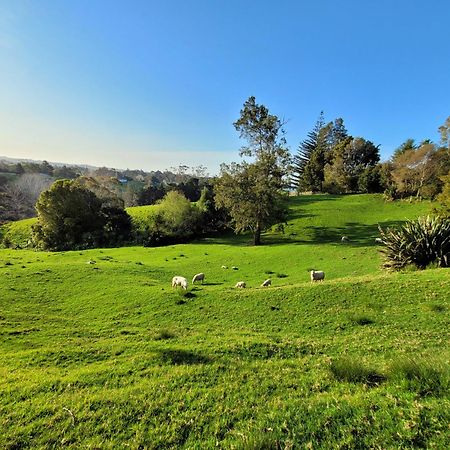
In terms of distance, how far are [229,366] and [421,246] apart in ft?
37.4

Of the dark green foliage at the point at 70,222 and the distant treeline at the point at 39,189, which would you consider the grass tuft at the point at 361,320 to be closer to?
the dark green foliage at the point at 70,222

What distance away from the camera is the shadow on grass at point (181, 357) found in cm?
598

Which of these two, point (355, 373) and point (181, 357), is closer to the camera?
point (355, 373)

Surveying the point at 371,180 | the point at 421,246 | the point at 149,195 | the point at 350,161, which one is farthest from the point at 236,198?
the point at 149,195

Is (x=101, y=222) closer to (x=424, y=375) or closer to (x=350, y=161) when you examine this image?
(x=424, y=375)

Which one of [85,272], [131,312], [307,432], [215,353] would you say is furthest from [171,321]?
[85,272]

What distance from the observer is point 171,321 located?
9898 millimetres

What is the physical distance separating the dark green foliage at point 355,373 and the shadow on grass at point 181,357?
2449mm

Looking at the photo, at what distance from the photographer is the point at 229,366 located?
566cm

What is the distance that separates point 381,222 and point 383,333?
110ft

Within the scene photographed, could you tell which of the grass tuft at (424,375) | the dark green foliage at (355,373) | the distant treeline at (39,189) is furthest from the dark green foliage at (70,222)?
the grass tuft at (424,375)

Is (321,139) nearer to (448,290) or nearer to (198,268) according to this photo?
(198,268)

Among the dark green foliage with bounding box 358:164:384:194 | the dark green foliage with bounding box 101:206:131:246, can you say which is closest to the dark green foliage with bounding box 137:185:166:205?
the dark green foliage with bounding box 101:206:131:246

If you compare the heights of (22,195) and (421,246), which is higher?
(22,195)
